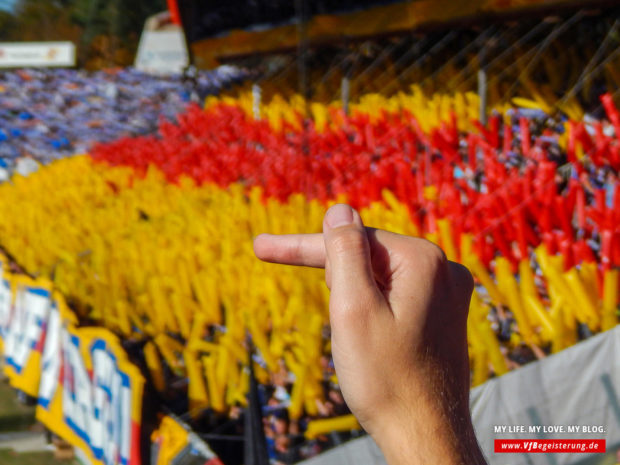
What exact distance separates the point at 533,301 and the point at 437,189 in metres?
1.76

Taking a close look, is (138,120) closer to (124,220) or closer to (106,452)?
(124,220)

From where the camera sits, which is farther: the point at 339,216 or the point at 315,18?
the point at 315,18

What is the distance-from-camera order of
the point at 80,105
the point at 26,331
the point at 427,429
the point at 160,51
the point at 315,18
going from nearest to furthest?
the point at 427,429 → the point at 26,331 → the point at 315,18 → the point at 80,105 → the point at 160,51

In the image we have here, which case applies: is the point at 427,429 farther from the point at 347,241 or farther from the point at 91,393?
the point at 91,393

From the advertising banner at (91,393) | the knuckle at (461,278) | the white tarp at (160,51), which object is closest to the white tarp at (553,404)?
Answer: the advertising banner at (91,393)

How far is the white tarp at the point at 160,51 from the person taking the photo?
15646 millimetres

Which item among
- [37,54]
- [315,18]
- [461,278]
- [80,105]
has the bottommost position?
[461,278]

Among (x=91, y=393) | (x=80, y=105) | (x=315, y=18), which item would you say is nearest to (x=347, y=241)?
(x=91, y=393)

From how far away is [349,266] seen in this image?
68 cm

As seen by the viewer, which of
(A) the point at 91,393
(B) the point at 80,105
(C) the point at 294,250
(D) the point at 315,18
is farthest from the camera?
(B) the point at 80,105

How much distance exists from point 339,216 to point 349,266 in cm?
7

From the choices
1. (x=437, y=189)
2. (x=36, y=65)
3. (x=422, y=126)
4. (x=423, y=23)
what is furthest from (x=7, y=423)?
(x=36, y=65)

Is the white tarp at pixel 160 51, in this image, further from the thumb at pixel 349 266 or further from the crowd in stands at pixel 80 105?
the thumb at pixel 349 266

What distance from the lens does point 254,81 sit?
9.13 metres
